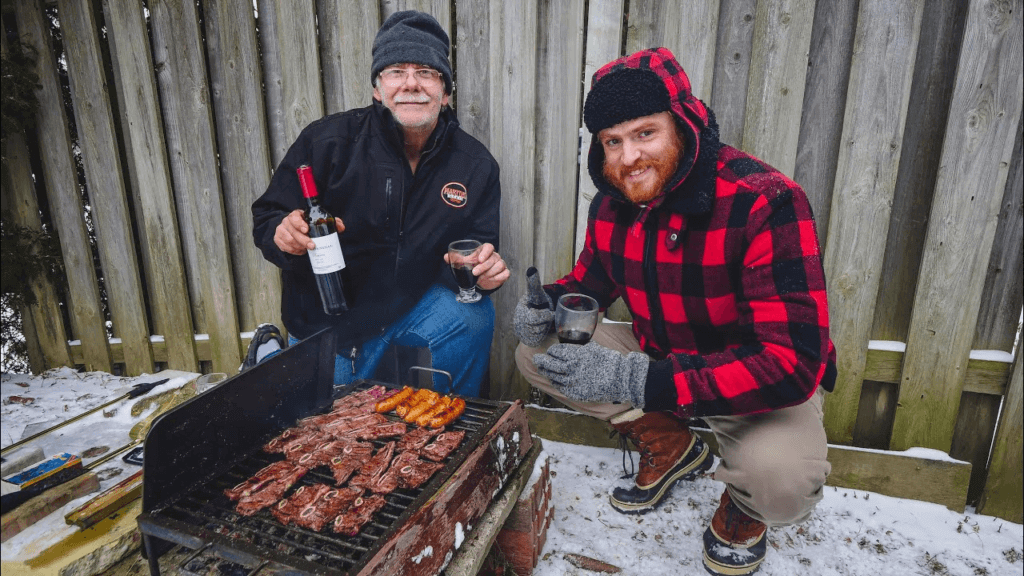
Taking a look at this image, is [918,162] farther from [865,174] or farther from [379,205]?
[379,205]

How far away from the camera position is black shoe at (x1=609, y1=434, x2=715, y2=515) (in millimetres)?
2807

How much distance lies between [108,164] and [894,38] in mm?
4832

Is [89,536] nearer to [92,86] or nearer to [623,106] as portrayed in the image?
[623,106]

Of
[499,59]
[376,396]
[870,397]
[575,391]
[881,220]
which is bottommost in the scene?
[870,397]

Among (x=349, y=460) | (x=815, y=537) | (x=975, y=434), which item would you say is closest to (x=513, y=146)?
(x=349, y=460)

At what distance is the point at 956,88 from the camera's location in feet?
8.13

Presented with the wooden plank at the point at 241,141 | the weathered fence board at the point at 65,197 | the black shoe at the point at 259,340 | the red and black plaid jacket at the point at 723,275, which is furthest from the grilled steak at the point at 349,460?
the weathered fence board at the point at 65,197

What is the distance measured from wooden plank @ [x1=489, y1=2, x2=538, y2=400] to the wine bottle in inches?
44.4

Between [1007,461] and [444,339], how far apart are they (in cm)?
310

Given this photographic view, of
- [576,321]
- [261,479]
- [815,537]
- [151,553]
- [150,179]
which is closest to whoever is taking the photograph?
[151,553]

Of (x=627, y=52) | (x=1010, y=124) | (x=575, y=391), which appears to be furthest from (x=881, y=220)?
(x=575, y=391)

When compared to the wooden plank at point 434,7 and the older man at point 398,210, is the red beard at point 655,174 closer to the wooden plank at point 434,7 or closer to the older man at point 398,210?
the older man at point 398,210

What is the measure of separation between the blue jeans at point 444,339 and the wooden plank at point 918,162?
228cm

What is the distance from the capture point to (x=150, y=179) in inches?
143
